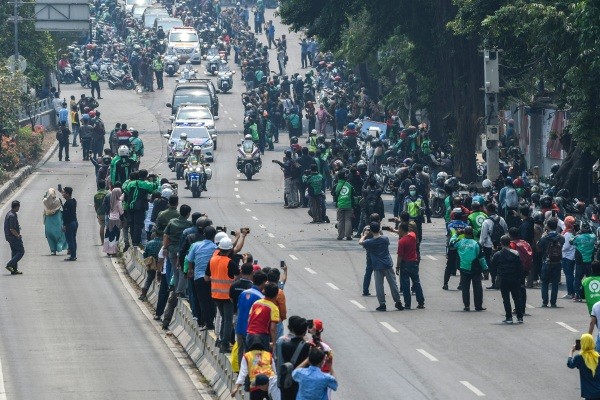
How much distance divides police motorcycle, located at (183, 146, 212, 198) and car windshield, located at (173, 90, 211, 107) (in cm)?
1955

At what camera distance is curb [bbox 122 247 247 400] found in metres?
20.7

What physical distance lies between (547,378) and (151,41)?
69.4m

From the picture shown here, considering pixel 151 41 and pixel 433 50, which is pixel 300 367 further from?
pixel 151 41

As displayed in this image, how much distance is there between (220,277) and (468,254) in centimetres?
664

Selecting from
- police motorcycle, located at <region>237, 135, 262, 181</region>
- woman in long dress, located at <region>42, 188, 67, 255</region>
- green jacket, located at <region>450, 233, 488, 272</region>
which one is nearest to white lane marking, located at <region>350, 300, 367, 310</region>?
green jacket, located at <region>450, 233, 488, 272</region>

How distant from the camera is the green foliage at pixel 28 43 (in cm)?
6594

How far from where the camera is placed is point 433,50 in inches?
1917

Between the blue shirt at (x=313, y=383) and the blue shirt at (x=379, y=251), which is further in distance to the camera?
the blue shirt at (x=379, y=251)

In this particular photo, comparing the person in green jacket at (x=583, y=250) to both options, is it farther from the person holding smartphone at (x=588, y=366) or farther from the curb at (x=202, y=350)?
the person holding smartphone at (x=588, y=366)

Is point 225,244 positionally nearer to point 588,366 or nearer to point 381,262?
point 588,366

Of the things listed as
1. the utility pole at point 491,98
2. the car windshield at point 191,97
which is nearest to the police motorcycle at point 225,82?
the car windshield at point 191,97

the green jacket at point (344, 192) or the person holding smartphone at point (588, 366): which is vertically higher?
the green jacket at point (344, 192)

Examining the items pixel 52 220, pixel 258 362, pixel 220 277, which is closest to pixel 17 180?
pixel 52 220

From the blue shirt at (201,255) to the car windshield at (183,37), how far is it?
224 feet
